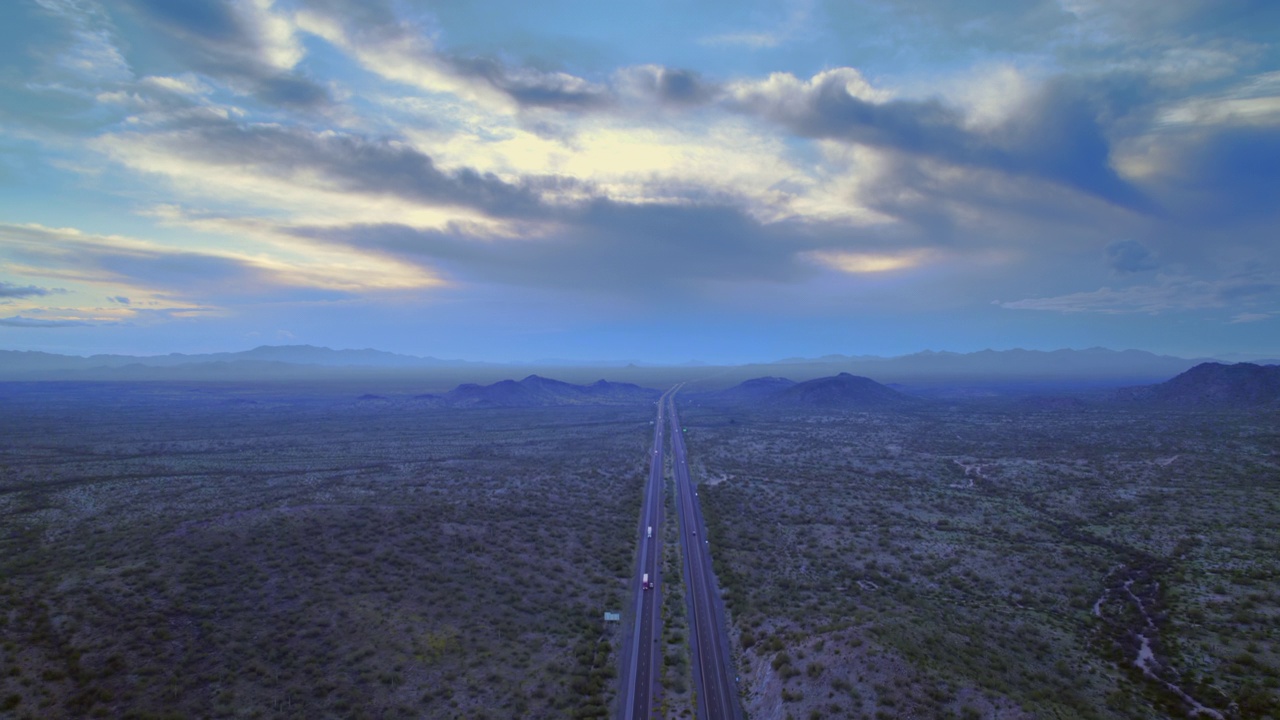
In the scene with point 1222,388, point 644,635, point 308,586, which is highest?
point 1222,388

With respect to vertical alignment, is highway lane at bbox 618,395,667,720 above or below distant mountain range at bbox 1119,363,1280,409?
below

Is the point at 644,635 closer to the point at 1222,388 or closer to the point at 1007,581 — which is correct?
the point at 1007,581

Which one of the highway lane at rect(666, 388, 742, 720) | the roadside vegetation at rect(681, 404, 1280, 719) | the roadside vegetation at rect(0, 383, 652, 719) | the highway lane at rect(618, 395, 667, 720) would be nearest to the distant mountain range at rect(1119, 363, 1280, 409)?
the roadside vegetation at rect(681, 404, 1280, 719)

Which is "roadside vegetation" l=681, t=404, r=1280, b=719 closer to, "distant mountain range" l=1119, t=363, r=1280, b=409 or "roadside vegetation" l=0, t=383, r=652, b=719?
"roadside vegetation" l=0, t=383, r=652, b=719

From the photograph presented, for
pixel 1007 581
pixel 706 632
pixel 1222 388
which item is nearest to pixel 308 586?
pixel 706 632

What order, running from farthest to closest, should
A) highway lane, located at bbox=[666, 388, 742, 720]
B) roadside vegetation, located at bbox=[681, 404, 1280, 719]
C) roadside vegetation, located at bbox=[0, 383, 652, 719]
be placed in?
1. highway lane, located at bbox=[666, 388, 742, 720]
2. roadside vegetation, located at bbox=[0, 383, 652, 719]
3. roadside vegetation, located at bbox=[681, 404, 1280, 719]

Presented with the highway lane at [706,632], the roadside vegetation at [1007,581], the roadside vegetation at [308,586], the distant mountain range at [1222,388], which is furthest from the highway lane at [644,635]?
the distant mountain range at [1222,388]

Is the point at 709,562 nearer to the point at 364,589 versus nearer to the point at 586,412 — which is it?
the point at 364,589

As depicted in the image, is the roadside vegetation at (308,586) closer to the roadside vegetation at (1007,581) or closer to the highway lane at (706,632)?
the highway lane at (706,632)
